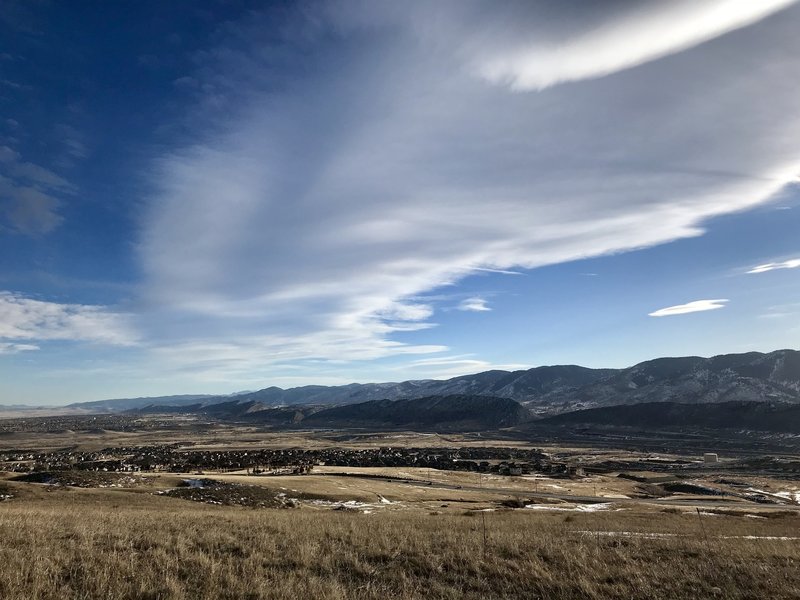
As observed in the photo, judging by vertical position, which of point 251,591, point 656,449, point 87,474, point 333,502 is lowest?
point 656,449

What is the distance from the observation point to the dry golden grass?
9883 millimetres

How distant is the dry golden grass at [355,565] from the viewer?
9883 millimetres

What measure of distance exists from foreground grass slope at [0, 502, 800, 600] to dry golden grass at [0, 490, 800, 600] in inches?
1.4

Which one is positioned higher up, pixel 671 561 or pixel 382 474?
pixel 671 561

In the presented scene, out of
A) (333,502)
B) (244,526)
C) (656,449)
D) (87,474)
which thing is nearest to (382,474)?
(333,502)

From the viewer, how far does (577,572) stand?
1222 cm

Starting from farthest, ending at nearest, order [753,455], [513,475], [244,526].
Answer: [753,455] < [513,475] < [244,526]

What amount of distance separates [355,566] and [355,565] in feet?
0.18

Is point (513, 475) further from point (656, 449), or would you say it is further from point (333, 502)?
point (656, 449)

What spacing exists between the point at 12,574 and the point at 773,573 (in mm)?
18163

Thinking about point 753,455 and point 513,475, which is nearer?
point 513,475

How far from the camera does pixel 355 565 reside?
12.5m

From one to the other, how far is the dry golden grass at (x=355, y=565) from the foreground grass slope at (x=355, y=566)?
0.12 ft

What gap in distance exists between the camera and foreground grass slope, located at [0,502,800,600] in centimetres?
988
